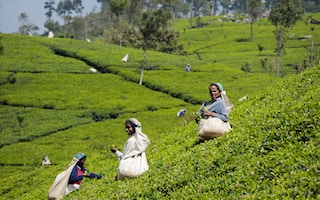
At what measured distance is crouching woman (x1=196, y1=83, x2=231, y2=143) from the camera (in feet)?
44.4

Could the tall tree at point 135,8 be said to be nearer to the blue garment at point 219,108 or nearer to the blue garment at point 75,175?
the blue garment at point 75,175

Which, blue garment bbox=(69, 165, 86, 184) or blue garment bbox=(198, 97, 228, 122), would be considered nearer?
blue garment bbox=(198, 97, 228, 122)

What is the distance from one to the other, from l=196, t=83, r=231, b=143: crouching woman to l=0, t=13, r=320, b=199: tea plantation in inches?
18.8

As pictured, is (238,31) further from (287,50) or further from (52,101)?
(52,101)

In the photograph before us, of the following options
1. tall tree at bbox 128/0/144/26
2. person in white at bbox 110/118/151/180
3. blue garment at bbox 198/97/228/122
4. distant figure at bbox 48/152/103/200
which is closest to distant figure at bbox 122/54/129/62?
tall tree at bbox 128/0/144/26

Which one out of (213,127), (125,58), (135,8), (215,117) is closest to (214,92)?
(215,117)

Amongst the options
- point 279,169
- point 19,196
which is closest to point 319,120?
point 279,169

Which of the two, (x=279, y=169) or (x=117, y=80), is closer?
(x=279, y=169)

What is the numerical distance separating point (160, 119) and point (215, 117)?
35.9 meters

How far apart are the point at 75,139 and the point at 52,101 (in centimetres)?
1391

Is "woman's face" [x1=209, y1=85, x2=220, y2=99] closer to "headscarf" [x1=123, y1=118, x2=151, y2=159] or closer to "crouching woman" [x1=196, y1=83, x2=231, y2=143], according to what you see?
"crouching woman" [x1=196, y1=83, x2=231, y2=143]

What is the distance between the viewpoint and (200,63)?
3319 inches

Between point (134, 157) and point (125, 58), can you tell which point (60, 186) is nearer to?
point (134, 157)

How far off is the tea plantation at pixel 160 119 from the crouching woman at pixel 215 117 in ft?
1.57
